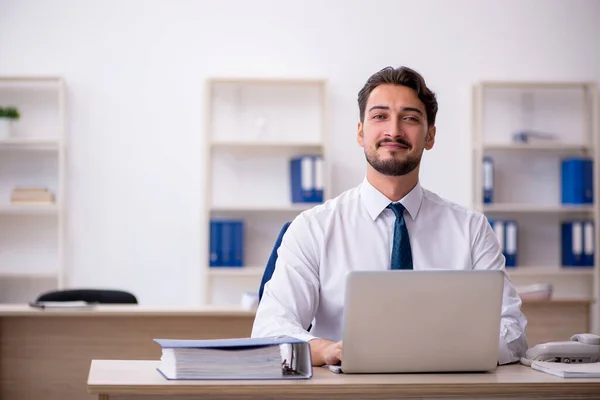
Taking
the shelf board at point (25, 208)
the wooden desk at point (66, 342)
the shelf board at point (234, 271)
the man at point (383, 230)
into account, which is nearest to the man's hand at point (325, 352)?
the man at point (383, 230)

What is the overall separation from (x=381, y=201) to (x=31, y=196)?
3.45m

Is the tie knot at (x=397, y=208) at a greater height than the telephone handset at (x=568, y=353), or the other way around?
the tie knot at (x=397, y=208)

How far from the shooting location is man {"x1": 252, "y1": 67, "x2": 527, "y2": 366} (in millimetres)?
2309

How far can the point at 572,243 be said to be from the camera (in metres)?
5.60

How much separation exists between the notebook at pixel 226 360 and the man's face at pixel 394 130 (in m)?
0.71

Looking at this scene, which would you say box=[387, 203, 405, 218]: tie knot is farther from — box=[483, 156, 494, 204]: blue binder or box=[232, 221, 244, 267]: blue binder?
box=[483, 156, 494, 204]: blue binder

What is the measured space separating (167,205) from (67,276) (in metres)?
0.77

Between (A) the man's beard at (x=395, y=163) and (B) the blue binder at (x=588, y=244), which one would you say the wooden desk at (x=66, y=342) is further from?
(B) the blue binder at (x=588, y=244)

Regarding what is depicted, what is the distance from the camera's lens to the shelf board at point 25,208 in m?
5.28

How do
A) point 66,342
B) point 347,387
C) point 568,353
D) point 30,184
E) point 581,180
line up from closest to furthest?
point 347,387 < point 568,353 < point 66,342 < point 30,184 < point 581,180

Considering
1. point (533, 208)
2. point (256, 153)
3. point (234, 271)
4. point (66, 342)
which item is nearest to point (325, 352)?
point (66, 342)

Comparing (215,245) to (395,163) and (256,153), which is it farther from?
(395,163)

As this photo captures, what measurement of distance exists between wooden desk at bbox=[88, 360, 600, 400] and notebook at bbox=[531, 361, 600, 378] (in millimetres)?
24

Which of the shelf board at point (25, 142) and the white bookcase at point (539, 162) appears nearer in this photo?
the shelf board at point (25, 142)
